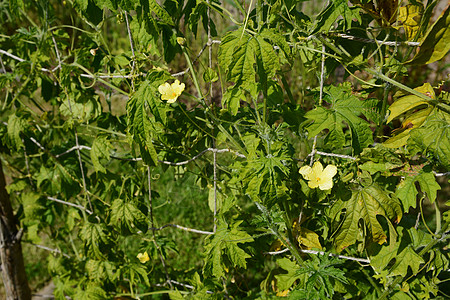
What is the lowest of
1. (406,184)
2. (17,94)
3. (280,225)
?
(280,225)

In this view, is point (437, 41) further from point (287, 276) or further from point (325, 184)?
point (287, 276)

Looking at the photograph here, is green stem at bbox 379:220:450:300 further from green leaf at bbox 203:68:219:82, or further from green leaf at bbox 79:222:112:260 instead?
green leaf at bbox 79:222:112:260

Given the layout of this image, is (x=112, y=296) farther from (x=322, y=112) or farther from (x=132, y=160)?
(x=322, y=112)

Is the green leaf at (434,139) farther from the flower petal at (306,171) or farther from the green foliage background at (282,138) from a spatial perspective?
the flower petal at (306,171)

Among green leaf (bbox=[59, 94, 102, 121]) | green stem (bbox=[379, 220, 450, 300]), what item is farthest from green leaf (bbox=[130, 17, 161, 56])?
green stem (bbox=[379, 220, 450, 300])

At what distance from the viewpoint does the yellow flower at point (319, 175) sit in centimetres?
138

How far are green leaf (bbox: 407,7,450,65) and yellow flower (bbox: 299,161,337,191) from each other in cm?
45

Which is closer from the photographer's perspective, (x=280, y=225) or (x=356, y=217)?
(x=356, y=217)

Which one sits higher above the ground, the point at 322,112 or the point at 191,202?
the point at 322,112

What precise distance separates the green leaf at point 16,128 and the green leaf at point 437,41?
5.86 feet

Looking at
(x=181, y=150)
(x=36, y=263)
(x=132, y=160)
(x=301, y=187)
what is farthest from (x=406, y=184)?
(x=36, y=263)

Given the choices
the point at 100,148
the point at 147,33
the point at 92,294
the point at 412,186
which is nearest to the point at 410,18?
the point at 412,186

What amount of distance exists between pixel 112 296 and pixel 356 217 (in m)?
1.45

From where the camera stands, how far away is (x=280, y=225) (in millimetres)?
1646
